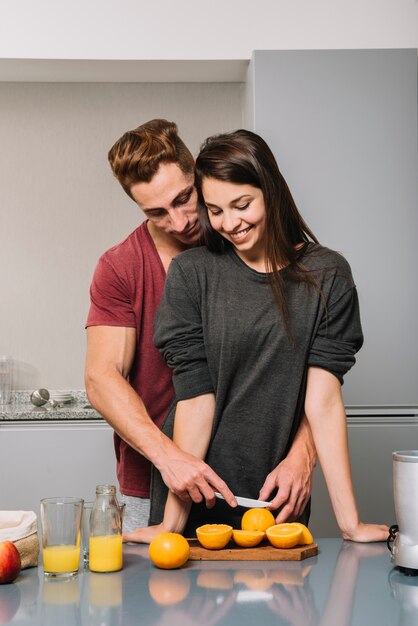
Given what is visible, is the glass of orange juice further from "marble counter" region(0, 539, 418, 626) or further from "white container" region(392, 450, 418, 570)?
"white container" region(392, 450, 418, 570)

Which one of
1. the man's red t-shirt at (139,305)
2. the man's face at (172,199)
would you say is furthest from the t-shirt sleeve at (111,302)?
the man's face at (172,199)

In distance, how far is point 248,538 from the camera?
133cm

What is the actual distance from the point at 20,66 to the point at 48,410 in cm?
137

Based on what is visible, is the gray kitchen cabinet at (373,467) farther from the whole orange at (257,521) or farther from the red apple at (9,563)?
the red apple at (9,563)

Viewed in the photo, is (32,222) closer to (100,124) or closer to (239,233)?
(100,124)

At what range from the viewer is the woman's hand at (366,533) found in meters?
1.46

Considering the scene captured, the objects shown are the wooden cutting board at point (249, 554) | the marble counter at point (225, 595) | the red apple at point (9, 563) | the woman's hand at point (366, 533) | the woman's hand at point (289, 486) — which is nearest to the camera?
the marble counter at point (225, 595)

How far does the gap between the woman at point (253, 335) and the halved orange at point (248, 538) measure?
0.26 m

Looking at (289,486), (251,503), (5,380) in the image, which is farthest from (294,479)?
(5,380)

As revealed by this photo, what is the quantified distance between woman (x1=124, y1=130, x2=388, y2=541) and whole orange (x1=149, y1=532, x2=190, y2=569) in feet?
1.05

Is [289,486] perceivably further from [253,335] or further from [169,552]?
[169,552]

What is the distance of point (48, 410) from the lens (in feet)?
10.3

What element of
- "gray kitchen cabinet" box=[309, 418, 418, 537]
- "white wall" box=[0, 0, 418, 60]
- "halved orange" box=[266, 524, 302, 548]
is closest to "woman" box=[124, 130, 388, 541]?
"halved orange" box=[266, 524, 302, 548]

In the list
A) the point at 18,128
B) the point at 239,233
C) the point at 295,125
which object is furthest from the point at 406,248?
the point at 18,128
